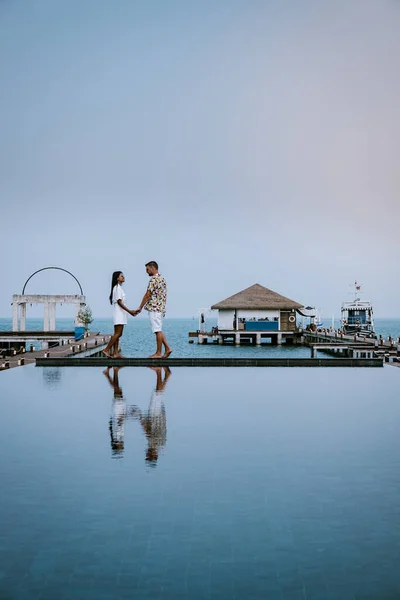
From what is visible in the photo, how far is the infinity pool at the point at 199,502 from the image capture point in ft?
8.31

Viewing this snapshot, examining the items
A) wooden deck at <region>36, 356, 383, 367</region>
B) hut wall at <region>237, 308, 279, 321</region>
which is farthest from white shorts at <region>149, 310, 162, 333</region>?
hut wall at <region>237, 308, 279, 321</region>

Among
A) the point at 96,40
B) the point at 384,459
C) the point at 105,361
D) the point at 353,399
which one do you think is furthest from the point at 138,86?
the point at 384,459

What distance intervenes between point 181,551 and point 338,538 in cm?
73

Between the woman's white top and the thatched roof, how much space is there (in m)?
50.6

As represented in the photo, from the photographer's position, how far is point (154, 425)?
563 cm

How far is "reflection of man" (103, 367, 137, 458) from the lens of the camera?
4.70 meters

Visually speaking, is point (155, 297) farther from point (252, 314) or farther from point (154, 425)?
point (252, 314)

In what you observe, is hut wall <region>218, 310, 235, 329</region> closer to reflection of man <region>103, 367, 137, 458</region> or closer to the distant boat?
the distant boat

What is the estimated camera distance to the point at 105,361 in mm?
12719

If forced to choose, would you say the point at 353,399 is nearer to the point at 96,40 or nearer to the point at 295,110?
the point at 96,40

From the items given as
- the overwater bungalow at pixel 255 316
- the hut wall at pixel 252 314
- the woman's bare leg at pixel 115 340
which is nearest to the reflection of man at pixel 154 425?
Result: the woman's bare leg at pixel 115 340

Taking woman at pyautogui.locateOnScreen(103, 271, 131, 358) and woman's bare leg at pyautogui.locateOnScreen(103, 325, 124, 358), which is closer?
woman at pyautogui.locateOnScreen(103, 271, 131, 358)

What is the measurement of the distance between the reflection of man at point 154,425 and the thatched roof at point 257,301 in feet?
176

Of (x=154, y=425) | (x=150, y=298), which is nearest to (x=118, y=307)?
(x=150, y=298)
